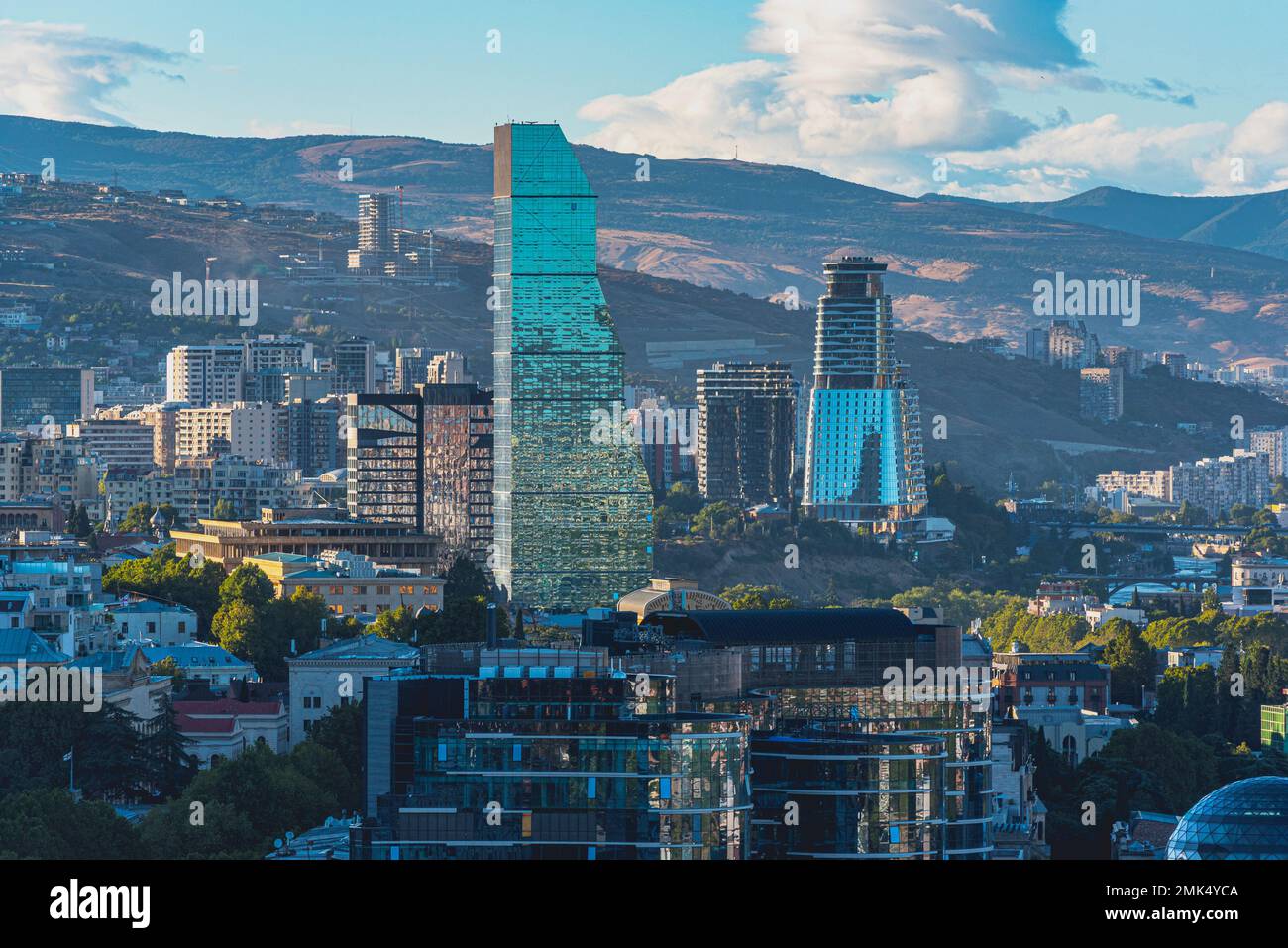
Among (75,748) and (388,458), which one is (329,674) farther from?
(388,458)

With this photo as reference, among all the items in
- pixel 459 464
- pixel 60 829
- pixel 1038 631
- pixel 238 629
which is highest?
pixel 459 464

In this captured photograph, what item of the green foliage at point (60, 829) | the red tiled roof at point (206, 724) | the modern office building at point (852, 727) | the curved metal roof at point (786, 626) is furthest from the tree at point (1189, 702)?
the green foliage at point (60, 829)

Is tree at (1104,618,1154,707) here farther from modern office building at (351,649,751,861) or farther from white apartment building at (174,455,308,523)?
white apartment building at (174,455,308,523)

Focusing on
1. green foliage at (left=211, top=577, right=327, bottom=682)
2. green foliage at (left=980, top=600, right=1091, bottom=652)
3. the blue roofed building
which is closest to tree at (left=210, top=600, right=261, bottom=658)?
green foliage at (left=211, top=577, right=327, bottom=682)

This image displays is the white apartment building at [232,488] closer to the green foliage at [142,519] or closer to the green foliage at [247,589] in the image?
the green foliage at [142,519]

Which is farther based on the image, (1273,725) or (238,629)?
(1273,725)

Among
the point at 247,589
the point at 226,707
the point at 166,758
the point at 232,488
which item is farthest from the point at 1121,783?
the point at 232,488
